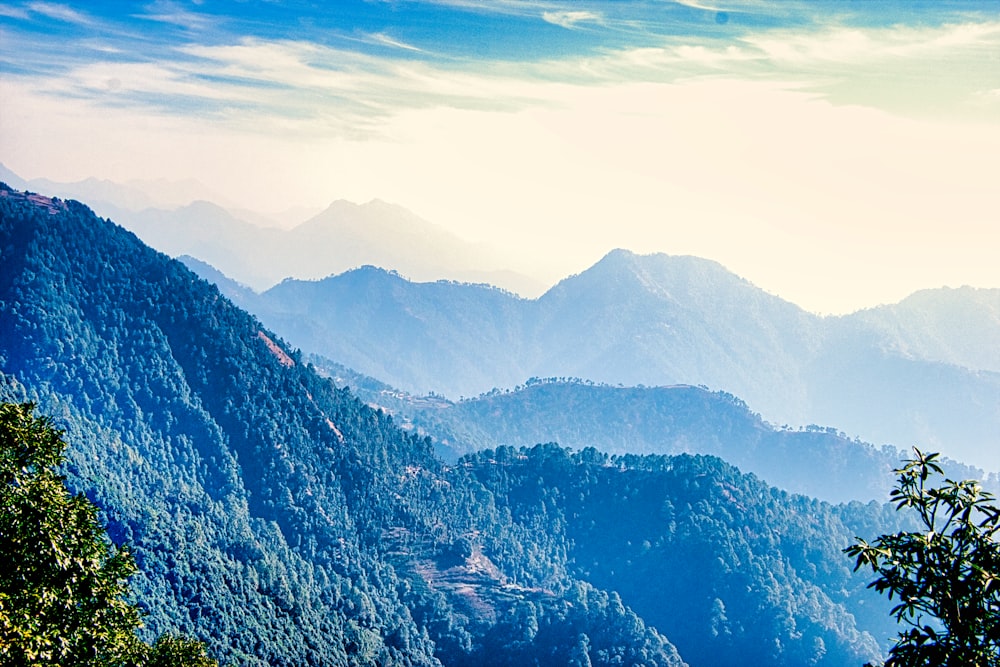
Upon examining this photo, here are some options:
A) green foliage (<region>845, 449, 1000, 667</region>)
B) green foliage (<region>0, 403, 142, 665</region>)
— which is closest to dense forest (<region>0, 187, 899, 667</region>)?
green foliage (<region>0, 403, 142, 665</region>)

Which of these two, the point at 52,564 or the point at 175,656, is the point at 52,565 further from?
the point at 175,656

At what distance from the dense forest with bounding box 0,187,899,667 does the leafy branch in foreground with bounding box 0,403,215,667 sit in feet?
172

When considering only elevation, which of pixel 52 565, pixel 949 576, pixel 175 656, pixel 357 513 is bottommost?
pixel 357 513

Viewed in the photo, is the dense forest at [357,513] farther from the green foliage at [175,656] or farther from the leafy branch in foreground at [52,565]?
the leafy branch in foreground at [52,565]

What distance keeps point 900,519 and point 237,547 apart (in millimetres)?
111729

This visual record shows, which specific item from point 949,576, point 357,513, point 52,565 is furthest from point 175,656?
point 357,513

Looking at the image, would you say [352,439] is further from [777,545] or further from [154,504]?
[777,545]

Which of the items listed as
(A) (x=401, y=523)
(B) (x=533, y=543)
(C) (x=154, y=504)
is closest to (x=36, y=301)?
(C) (x=154, y=504)

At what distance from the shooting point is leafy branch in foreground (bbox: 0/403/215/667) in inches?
596

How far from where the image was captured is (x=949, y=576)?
1371 centimetres

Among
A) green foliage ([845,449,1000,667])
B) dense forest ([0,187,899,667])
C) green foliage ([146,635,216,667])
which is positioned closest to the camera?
green foliage ([845,449,1000,667])

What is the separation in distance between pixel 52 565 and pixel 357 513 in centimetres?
9192

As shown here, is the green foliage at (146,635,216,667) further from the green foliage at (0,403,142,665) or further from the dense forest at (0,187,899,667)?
the dense forest at (0,187,899,667)

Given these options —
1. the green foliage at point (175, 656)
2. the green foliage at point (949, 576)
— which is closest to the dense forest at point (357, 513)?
the green foliage at point (175, 656)
